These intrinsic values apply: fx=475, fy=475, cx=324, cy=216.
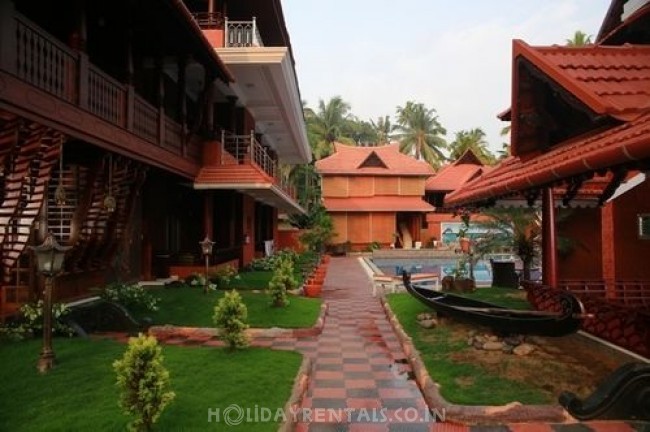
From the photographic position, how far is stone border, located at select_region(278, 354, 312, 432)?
4620mm

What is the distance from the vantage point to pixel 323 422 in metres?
4.96

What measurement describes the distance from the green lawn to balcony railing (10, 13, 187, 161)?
3.47 meters

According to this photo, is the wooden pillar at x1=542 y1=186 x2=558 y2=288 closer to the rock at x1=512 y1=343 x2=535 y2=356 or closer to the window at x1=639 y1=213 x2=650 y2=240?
the rock at x1=512 y1=343 x2=535 y2=356

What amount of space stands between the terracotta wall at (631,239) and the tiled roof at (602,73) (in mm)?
3866

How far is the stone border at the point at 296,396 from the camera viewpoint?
182 inches

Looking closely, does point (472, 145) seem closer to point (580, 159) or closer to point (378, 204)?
point (378, 204)

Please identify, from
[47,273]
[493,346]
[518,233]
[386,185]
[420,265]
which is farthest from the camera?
[386,185]

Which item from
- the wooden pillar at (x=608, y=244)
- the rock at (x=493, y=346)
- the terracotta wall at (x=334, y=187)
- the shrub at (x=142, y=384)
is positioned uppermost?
the terracotta wall at (x=334, y=187)

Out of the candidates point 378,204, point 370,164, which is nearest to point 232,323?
point 378,204

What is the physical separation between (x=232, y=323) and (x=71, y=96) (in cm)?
394

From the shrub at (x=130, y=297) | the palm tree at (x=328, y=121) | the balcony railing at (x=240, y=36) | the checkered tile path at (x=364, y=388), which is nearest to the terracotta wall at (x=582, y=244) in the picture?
the checkered tile path at (x=364, y=388)

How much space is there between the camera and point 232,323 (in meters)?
7.14

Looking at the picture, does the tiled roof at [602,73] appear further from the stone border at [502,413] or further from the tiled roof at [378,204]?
the tiled roof at [378,204]

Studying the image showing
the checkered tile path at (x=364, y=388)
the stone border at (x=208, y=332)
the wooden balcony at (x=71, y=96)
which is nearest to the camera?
the checkered tile path at (x=364, y=388)
